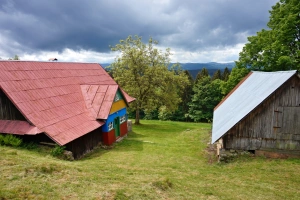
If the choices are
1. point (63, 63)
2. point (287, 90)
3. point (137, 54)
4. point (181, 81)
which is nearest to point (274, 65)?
point (287, 90)

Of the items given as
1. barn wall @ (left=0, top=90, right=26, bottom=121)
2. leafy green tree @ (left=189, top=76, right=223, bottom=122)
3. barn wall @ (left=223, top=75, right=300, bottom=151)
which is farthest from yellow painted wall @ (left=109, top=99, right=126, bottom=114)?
leafy green tree @ (left=189, top=76, right=223, bottom=122)

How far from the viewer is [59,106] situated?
1611 centimetres

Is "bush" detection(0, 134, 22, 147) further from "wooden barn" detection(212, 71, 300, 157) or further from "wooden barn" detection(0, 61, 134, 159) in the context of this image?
"wooden barn" detection(212, 71, 300, 157)

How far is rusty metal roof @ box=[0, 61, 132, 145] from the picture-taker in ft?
45.1

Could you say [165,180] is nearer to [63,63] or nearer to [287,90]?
[287,90]

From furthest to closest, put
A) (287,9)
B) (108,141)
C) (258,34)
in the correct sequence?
(258,34) → (287,9) → (108,141)

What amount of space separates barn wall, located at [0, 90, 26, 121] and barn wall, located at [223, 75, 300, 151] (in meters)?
13.2

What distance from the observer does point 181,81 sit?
31344 millimetres

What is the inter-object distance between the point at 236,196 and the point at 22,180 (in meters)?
8.31

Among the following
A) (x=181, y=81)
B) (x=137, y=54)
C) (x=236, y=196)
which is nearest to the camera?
(x=236, y=196)

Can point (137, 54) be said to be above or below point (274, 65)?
above

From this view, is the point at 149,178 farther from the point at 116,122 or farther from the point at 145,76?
the point at 145,76

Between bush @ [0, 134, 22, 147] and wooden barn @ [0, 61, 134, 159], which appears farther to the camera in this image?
wooden barn @ [0, 61, 134, 159]

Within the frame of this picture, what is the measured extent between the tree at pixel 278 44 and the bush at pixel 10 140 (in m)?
21.9
